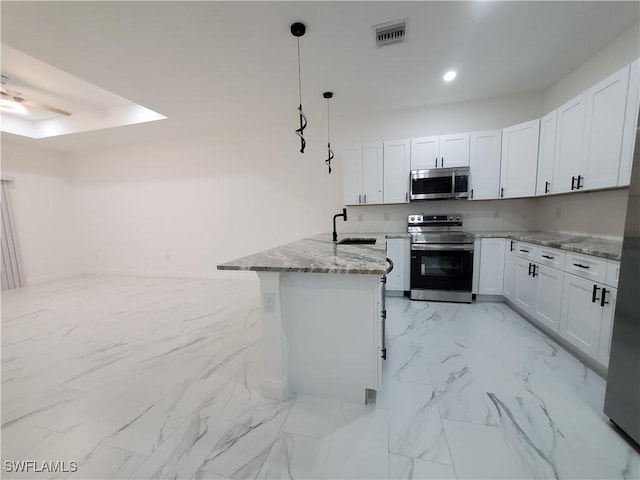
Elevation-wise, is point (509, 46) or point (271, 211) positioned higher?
point (509, 46)

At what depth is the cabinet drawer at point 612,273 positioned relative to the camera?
171cm

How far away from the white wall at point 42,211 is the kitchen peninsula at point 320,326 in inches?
242

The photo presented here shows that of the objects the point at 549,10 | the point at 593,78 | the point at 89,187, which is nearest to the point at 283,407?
the point at 549,10

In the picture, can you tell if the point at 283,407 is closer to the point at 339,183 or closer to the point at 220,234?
the point at 339,183

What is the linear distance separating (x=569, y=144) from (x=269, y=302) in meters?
3.32

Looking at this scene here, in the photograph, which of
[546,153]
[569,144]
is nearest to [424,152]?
[546,153]

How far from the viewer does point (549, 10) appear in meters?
1.98

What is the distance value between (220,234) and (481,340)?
447cm

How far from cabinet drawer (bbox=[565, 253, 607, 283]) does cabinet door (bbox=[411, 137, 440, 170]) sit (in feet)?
6.26

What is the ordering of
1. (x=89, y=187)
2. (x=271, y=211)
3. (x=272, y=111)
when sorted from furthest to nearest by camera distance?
(x=89, y=187), (x=271, y=211), (x=272, y=111)

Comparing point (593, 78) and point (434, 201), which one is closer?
point (593, 78)

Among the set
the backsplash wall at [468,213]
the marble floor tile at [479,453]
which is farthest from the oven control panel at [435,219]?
the marble floor tile at [479,453]

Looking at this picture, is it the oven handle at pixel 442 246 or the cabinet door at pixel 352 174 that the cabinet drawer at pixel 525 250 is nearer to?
the oven handle at pixel 442 246

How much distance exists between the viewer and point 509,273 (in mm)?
3078
